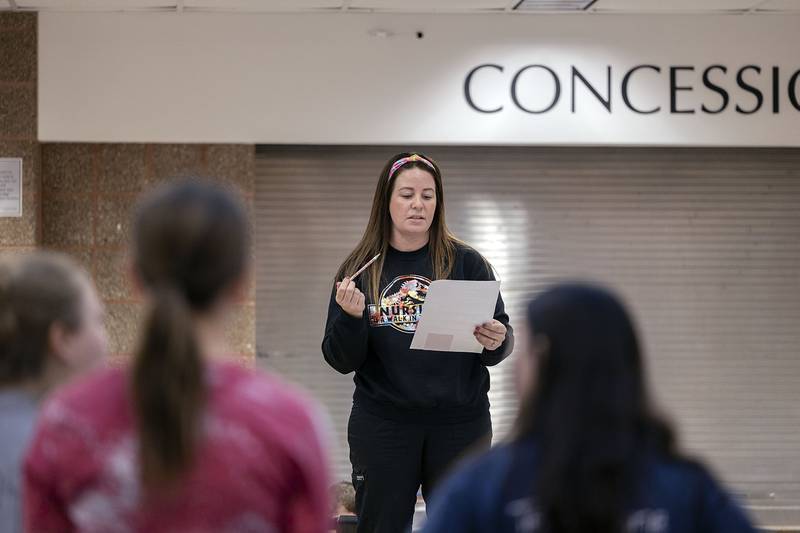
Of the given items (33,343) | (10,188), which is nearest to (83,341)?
(33,343)

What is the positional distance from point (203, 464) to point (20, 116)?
4255mm

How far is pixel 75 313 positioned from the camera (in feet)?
5.03

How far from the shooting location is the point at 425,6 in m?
5.17

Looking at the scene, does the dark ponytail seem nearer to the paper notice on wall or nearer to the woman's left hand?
the woman's left hand

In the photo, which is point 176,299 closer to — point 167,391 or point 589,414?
point 167,391

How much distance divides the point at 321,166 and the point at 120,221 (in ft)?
3.42

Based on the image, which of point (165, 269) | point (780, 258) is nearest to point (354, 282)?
point (165, 269)

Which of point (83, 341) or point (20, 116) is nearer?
point (83, 341)

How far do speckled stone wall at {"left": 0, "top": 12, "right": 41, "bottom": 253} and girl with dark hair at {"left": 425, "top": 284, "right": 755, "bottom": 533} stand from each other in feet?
13.6

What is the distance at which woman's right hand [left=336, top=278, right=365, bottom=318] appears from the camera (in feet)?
10.2

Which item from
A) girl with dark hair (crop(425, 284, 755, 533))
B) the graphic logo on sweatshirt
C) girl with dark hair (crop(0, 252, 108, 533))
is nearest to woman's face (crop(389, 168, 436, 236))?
the graphic logo on sweatshirt

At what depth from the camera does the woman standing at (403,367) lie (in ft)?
10.3

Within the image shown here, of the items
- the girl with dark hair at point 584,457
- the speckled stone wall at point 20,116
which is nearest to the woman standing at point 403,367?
the girl with dark hair at point 584,457

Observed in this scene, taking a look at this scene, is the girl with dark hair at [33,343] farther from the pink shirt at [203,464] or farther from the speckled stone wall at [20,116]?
the speckled stone wall at [20,116]
